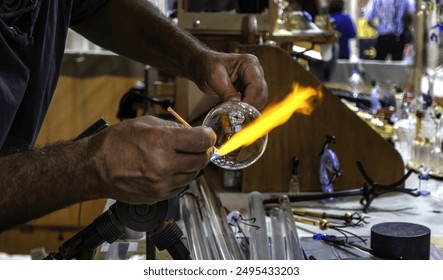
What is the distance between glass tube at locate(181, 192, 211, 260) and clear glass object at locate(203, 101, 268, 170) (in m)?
0.31

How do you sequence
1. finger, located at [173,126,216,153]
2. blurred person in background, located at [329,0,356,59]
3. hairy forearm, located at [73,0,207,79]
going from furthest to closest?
blurred person in background, located at [329,0,356,59] → hairy forearm, located at [73,0,207,79] → finger, located at [173,126,216,153]

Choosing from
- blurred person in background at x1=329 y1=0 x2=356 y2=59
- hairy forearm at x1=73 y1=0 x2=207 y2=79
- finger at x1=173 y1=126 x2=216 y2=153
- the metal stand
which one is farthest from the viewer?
blurred person in background at x1=329 y1=0 x2=356 y2=59

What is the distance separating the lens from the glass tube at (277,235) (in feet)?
4.70

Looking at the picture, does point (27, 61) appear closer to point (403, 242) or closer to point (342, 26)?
point (403, 242)

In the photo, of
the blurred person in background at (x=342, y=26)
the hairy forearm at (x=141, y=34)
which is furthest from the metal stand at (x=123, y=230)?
the blurred person in background at (x=342, y=26)

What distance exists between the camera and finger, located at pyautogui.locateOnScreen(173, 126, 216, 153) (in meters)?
0.88

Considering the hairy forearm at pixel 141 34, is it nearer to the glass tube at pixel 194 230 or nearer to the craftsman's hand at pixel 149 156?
the glass tube at pixel 194 230

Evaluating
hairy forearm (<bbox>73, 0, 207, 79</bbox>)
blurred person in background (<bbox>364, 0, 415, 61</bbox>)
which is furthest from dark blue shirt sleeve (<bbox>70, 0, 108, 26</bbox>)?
blurred person in background (<bbox>364, 0, 415, 61</bbox>)

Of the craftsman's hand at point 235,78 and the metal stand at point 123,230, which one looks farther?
the craftsman's hand at point 235,78

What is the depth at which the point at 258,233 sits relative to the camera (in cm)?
→ 155

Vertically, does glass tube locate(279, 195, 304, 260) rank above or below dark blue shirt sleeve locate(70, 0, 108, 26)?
below

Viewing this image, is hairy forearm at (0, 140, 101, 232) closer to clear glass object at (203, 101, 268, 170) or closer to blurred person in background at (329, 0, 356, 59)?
clear glass object at (203, 101, 268, 170)

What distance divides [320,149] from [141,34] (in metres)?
0.73

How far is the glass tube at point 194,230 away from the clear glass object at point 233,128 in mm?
312
